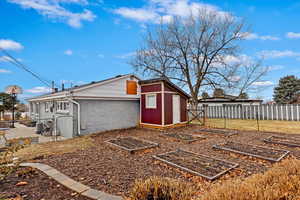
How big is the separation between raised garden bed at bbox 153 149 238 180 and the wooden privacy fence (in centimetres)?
816

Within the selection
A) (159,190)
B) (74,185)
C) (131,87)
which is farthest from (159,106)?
(159,190)

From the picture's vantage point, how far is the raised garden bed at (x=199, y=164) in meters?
3.59

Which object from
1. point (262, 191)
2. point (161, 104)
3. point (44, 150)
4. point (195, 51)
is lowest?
point (44, 150)

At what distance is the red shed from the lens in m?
10.2

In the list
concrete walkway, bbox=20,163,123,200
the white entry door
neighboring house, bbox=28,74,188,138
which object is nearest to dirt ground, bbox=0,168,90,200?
concrete walkway, bbox=20,163,123,200

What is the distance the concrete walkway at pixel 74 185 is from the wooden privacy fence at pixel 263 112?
11.0 m

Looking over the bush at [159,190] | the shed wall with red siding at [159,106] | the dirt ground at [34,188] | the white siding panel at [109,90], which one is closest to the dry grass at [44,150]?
the dirt ground at [34,188]

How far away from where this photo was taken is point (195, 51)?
17047 mm

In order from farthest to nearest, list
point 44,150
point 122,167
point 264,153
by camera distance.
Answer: point 44,150 < point 264,153 < point 122,167

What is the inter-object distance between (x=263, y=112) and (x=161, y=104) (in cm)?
1223

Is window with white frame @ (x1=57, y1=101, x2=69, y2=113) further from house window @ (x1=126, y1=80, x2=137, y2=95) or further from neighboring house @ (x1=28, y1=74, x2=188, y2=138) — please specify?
house window @ (x1=126, y1=80, x2=137, y2=95)

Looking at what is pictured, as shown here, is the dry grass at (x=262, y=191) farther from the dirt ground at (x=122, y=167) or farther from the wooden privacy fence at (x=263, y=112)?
the wooden privacy fence at (x=263, y=112)

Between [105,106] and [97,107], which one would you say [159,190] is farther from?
[105,106]

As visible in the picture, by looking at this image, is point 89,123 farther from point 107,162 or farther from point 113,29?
point 113,29
